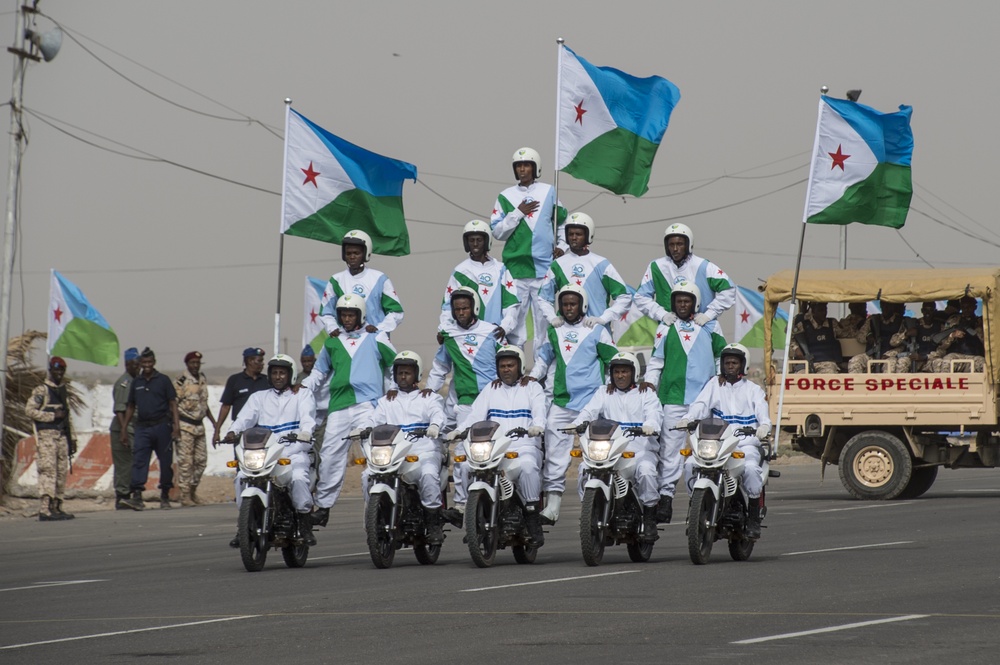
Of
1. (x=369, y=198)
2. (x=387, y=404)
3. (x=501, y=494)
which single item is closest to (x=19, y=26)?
(x=369, y=198)

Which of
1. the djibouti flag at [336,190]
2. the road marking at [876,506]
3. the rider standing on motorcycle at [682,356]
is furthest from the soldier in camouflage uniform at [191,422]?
the rider standing on motorcycle at [682,356]

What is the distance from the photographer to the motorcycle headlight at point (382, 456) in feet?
42.0

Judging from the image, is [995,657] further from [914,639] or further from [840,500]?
[840,500]

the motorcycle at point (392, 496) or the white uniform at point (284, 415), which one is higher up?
the white uniform at point (284, 415)

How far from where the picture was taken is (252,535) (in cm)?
1284

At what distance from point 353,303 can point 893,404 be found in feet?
28.6

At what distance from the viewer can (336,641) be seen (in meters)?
8.62

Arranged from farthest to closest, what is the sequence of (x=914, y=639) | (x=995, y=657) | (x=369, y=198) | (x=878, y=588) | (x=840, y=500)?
(x=840, y=500) → (x=369, y=198) → (x=878, y=588) → (x=914, y=639) → (x=995, y=657)

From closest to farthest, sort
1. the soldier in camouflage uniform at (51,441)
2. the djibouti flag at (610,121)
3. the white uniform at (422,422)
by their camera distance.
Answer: the white uniform at (422,422)
the djibouti flag at (610,121)
the soldier in camouflage uniform at (51,441)

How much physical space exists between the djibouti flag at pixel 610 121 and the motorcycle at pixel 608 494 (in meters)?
6.69

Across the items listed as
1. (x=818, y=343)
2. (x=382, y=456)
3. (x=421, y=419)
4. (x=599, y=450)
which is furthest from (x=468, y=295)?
(x=818, y=343)

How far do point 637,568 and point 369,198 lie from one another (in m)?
8.35

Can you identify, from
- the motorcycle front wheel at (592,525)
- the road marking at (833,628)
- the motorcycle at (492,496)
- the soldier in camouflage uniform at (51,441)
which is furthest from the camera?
the soldier in camouflage uniform at (51,441)

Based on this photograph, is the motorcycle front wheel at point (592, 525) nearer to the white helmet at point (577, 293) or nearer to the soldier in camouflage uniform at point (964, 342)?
the white helmet at point (577, 293)
